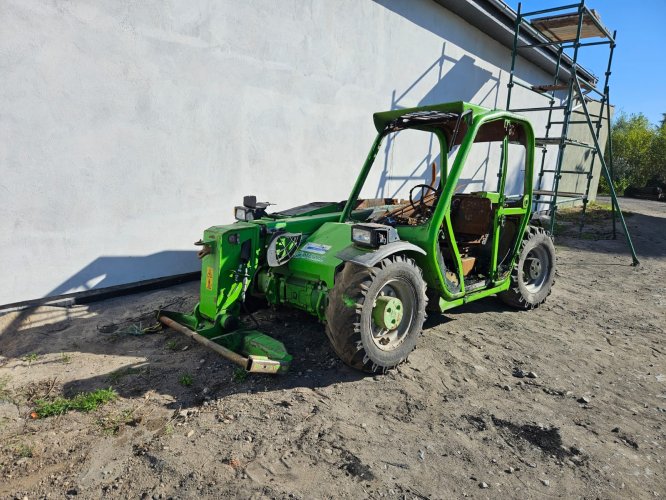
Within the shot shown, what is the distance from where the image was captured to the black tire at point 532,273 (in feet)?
16.2

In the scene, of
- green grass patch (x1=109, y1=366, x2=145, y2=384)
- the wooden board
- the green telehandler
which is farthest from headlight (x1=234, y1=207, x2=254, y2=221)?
the wooden board

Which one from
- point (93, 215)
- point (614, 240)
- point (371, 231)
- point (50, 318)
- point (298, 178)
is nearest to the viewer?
point (371, 231)

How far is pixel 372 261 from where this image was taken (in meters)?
3.22

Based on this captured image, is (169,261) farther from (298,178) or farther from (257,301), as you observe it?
(298,178)

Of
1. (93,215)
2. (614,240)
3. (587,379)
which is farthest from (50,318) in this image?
(614,240)

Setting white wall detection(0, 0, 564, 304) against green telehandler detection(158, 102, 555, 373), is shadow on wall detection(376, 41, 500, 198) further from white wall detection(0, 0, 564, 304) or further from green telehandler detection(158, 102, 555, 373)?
green telehandler detection(158, 102, 555, 373)

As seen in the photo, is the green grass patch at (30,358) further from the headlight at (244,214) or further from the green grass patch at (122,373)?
the headlight at (244,214)

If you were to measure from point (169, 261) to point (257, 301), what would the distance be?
1887 mm

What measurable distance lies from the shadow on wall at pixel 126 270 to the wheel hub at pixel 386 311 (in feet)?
10.2

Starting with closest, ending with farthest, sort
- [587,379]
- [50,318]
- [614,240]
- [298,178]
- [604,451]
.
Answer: [604,451] → [587,379] → [50,318] → [298,178] → [614,240]

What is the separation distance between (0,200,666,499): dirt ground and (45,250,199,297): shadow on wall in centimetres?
A: 27

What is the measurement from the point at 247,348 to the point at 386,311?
1.13 metres

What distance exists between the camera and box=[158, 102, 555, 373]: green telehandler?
3.29 meters

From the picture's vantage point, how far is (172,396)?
3098 mm
